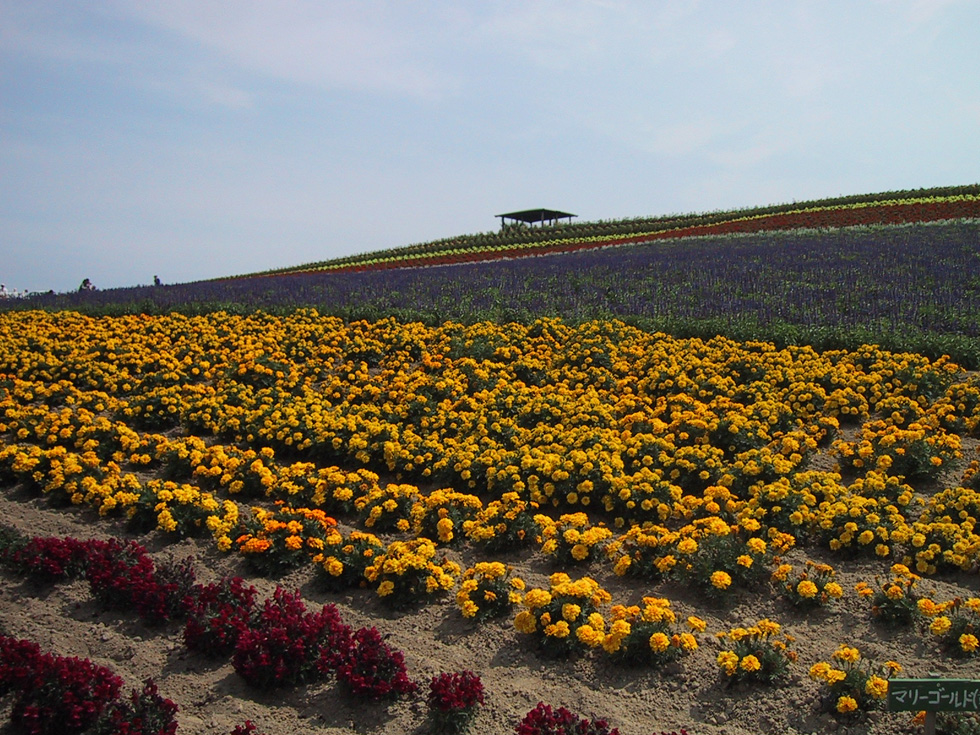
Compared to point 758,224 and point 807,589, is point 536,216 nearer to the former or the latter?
point 758,224

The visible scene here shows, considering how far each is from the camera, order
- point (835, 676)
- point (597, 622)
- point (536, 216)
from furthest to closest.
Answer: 1. point (536, 216)
2. point (597, 622)
3. point (835, 676)

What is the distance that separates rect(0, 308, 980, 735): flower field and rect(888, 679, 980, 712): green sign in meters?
1.09

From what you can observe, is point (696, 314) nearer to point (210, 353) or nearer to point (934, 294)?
point (934, 294)

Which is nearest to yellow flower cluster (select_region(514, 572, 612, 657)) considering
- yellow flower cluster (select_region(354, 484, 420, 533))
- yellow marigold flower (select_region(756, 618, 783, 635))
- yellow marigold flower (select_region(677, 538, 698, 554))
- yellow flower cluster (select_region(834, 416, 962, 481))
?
yellow marigold flower (select_region(677, 538, 698, 554))

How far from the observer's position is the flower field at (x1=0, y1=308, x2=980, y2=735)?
460 cm

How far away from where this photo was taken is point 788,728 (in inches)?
168

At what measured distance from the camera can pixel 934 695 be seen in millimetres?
3164

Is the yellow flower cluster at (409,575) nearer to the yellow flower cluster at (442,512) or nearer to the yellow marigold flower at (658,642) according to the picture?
the yellow flower cluster at (442,512)

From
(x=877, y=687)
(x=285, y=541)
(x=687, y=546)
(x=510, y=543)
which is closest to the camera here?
(x=877, y=687)

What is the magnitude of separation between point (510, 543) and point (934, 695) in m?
3.59

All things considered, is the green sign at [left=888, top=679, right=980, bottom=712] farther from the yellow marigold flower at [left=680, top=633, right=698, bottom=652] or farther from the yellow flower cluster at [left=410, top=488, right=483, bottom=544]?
the yellow flower cluster at [left=410, top=488, right=483, bottom=544]

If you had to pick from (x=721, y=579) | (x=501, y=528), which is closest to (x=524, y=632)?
(x=501, y=528)

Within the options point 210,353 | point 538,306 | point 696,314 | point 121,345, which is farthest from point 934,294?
point 121,345

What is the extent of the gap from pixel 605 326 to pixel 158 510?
24.2 feet
